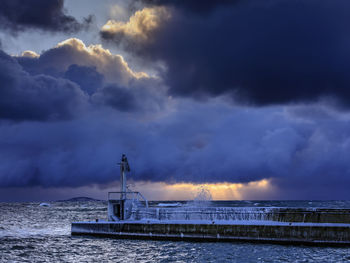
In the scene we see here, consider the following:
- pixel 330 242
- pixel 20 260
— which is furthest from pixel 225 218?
pixel 20 260

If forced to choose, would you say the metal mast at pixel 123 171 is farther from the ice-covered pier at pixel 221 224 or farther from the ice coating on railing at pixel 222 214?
the ice coating on railing at pixel 222 214

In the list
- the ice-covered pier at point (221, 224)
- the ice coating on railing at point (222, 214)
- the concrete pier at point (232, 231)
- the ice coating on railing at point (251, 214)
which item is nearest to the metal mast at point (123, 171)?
the ice-covered pier at point (221, 224)

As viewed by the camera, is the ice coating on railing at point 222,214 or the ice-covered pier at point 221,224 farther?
the ice coating on railing at point 222,214

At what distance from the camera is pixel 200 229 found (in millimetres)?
35844

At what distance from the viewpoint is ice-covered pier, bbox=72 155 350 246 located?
108 ft

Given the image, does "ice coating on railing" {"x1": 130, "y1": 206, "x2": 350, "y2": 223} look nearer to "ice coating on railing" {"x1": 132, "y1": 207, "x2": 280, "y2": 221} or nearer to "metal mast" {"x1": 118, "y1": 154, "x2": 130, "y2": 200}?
"ice coating on railing" {"x1": 132, "y1": 207, "x2": 280, "y2": 221}

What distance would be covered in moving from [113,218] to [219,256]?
15057 mm

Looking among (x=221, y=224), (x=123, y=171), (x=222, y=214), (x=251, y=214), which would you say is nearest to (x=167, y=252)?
(x=221, y=224)

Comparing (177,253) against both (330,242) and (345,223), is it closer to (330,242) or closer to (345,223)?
(330,242)

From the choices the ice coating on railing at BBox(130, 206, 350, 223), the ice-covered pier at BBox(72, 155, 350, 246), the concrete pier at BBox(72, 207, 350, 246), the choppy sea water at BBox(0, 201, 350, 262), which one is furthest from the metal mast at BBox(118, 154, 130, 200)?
the choppy sea water at BBox(0, 201, 350, 262)

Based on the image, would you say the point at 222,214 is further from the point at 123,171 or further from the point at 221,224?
the point at 123,171

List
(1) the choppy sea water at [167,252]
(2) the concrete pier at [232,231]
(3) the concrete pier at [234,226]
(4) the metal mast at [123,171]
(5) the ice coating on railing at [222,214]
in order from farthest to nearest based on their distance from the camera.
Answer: (4) the metal mast at [123,171], (5) the ice coating on railing at [222,214], (3) the concrete pier at [234,226], (2) the concrete pier at [232,231], (1) the choppy sea water at [167,252]

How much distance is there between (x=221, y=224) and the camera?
35344mm

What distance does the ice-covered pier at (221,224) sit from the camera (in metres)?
33.0
